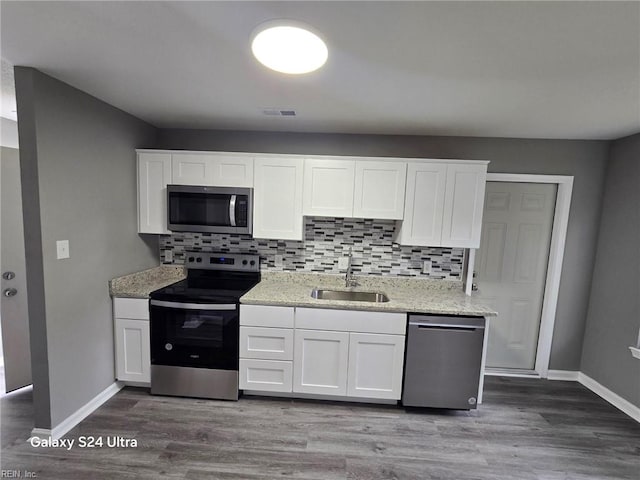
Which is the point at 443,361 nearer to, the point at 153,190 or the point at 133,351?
the point at 133,351

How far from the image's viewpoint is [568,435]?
6.91 ft

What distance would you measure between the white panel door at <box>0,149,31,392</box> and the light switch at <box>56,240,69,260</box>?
0.75 meters

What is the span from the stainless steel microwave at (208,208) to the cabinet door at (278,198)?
9cm

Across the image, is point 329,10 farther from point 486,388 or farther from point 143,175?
point 486,388

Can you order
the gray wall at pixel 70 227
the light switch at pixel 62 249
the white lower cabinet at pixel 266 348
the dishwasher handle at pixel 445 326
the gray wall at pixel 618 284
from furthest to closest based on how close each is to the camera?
the gray wall at pixel 618 284, the white lower cabinet at pixel 266 348, the dishwasher handle at pixel 445 326, the light switch at pixel 62 249, the gray wall at pixel 70 227

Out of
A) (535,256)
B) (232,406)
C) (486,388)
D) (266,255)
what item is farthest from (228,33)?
(486,388)

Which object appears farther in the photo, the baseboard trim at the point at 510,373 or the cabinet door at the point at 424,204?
the baseboard trim at the point at 510,373

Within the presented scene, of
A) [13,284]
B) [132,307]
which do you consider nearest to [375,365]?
[132,307]

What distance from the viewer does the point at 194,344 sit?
2.29m

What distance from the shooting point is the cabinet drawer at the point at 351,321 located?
2207 mm

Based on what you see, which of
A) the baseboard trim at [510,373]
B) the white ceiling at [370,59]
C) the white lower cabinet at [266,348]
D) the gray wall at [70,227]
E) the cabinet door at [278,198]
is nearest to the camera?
the white ceiling at [370,59]

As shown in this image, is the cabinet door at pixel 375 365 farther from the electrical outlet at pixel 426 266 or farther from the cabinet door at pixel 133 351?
the cabinet door at pixel 133 351

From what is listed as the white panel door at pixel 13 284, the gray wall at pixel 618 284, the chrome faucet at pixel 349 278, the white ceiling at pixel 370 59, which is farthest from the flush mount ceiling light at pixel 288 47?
the gray wall at pixel 618 284

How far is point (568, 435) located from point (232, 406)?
8.21ft
